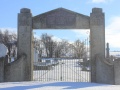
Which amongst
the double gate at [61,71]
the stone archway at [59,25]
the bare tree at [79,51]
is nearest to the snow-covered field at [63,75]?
the double gate at [61,71]

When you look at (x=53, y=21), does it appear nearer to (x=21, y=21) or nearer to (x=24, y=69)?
(x=21, y=21)

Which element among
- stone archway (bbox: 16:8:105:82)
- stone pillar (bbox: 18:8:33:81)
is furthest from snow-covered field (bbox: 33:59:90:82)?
stone archway (bbox: 16:8:105:82)

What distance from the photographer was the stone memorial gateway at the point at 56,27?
17312 mm

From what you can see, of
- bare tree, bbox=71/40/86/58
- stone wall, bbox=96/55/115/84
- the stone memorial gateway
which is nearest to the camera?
stone wall, bbox=96/55/115/84

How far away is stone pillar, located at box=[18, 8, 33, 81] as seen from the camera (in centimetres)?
1750

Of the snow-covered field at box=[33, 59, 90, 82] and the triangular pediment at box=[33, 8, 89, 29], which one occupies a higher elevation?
the triangular pediment at box=[33, 8, 89, 29]

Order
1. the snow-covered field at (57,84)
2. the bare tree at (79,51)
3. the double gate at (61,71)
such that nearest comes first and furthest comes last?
the snow-covered field at (57,84)
the double gate at (61,71)
the bare tree at (79,51)

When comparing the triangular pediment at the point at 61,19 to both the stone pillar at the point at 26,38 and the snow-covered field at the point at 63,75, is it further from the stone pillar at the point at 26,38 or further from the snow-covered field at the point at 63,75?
the snow-covered field at the point at 63,75

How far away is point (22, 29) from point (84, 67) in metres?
12.4

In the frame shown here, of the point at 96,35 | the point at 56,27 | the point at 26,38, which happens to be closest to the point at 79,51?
the point at 96,35

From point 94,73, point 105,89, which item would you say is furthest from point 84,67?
point 105,89

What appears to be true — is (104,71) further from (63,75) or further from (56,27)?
(63,75)

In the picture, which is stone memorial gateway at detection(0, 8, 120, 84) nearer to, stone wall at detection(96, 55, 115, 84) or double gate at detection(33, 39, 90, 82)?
stone wall at detection(96, 55, 115, 84)

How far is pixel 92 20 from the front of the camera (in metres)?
17.4
